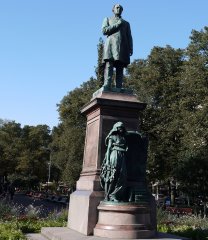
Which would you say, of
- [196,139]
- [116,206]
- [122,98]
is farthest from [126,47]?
[196,139]

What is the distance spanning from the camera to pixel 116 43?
1288cm

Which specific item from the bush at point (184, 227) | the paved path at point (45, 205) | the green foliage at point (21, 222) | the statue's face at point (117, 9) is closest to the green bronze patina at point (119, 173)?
the bush at point (184, 227)

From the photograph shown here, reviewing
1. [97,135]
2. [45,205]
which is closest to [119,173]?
[97,135]

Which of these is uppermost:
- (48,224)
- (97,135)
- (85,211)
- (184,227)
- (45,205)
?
(97,135)

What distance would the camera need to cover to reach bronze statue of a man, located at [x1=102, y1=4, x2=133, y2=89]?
12898 mm

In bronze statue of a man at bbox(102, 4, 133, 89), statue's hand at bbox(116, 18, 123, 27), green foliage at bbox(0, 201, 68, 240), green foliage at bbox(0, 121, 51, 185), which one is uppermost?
green foliage at bbox(0, 121, 51, 185)

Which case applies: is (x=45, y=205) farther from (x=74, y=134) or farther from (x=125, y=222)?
(x=125, y=222)

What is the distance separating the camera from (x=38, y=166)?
75.2 m

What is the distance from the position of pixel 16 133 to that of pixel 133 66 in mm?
40402

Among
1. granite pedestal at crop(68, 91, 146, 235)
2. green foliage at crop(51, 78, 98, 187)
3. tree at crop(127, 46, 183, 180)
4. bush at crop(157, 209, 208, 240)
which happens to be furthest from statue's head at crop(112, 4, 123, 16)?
green foliage at crop(51, 78, 98, 187)

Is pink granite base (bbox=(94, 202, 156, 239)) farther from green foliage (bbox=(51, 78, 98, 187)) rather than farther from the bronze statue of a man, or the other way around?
green foliage (bbox=(51, 78, 98, 187))

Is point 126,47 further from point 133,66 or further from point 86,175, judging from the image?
point 133,66

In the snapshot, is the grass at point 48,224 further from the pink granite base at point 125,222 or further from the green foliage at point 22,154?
the green foliage at point 22,154

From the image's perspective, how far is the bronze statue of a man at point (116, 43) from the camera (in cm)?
1290
